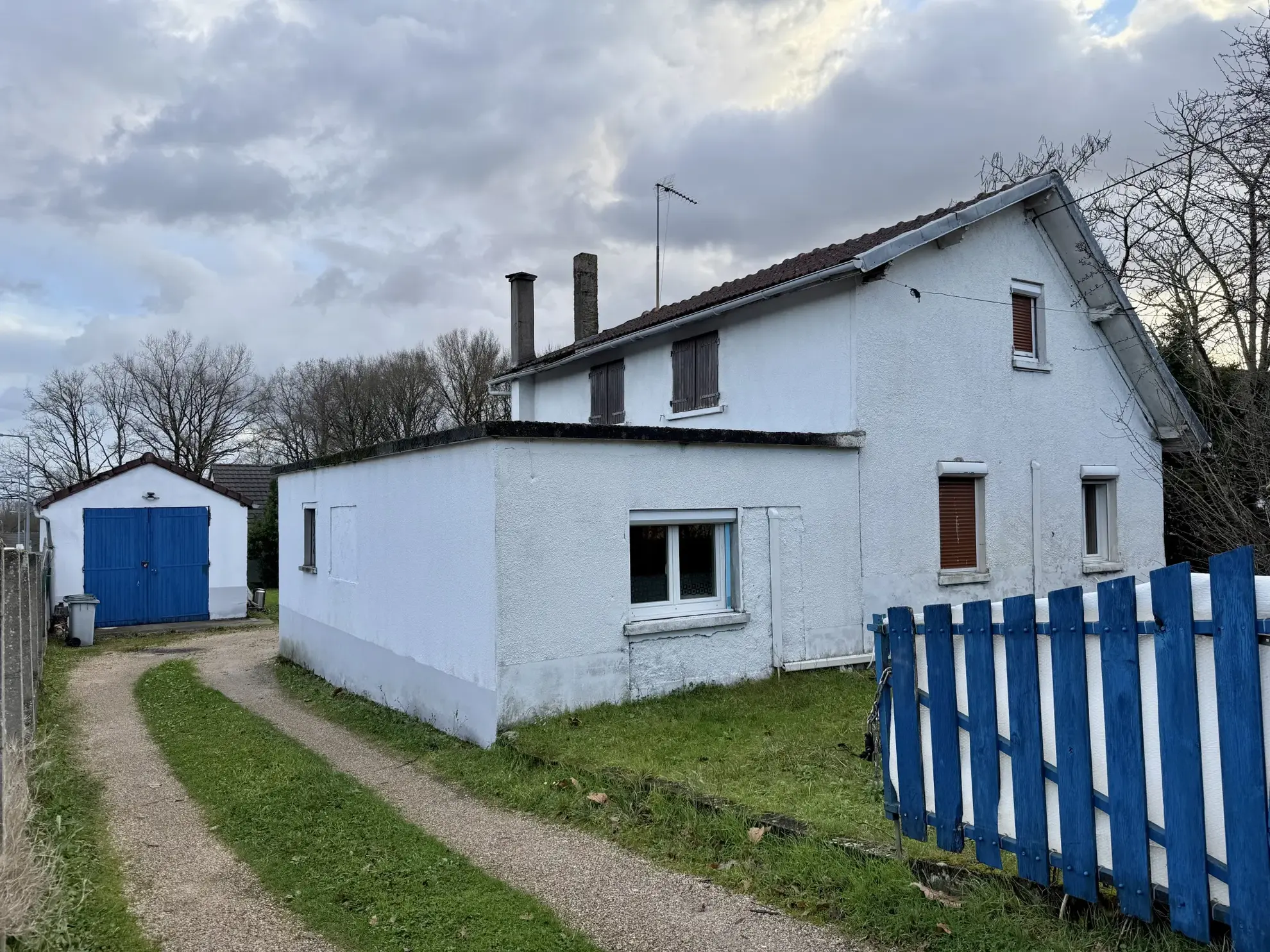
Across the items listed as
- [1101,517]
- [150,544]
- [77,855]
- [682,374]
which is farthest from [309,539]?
[1101,517]

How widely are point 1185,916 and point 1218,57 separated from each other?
8912 mm

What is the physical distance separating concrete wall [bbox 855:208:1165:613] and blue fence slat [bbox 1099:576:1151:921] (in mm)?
7255

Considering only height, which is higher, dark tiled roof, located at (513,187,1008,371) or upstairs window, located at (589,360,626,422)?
dark tiled roof, located at (513,187,1008,371)

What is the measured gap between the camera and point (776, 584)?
32.4ft

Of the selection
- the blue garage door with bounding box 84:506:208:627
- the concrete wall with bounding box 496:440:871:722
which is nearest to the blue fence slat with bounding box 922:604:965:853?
the concrete wall with bounding box 496:440:871:722

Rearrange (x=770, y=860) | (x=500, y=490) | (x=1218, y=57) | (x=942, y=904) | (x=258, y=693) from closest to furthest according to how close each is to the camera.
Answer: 1. (x=942, y=904)
2. (x=770, y=860)
3. (x=500, y=490)
4. (x=1218, y=57)
5. (x=258, y=693)

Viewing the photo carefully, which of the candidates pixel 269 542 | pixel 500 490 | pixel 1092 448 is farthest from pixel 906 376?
pixel 269 542

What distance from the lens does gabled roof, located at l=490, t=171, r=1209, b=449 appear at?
445 inches

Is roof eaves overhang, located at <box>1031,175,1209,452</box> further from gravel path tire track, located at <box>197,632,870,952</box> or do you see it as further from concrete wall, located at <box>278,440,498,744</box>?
gravel path tire track, located at <box>197,632,870,952</box>

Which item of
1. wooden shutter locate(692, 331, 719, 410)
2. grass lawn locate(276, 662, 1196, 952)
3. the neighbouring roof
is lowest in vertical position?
grass lawn locate(276, 662, 1196, 952)

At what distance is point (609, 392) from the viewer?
640 inches

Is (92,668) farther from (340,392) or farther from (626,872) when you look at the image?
(340,392)

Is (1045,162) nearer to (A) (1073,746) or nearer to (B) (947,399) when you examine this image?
(B) (947,399)

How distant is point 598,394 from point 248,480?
19.8 m
